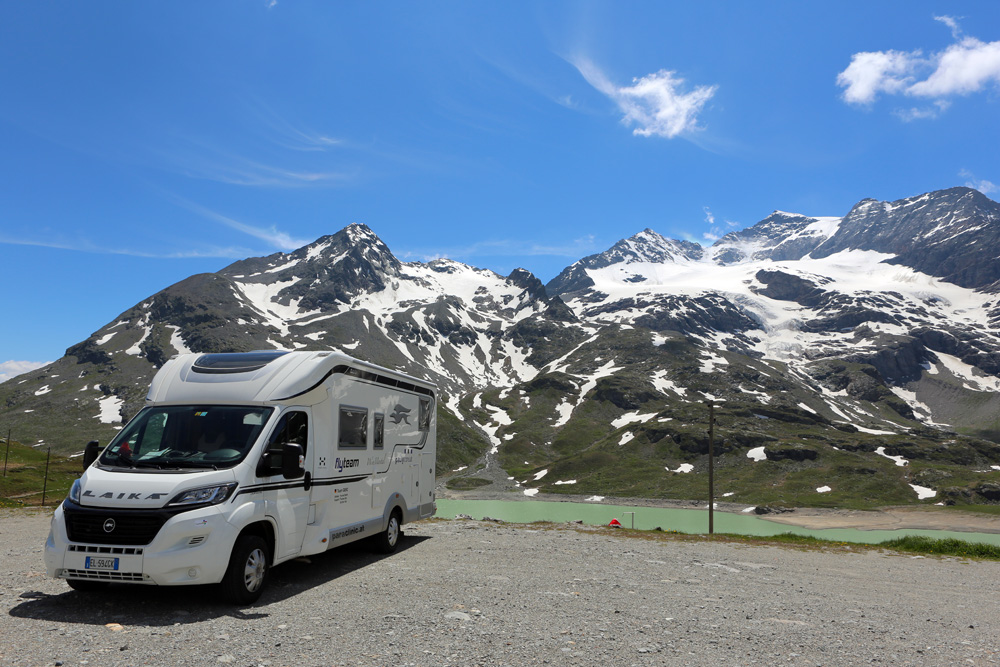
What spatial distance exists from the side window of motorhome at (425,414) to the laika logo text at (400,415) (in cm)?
135

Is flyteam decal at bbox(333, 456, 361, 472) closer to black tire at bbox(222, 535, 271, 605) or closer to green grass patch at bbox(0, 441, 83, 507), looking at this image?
black tire at bbox(222, 535, 271, 605)

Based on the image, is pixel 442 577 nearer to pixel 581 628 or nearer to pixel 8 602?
pixel 581 628

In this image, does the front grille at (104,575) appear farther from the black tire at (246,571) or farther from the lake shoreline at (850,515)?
the lake shoreline at (850,515)

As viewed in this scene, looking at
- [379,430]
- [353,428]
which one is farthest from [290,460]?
[379,430]

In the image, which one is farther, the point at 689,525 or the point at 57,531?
the point at 689,525

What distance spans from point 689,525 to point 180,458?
334 feet

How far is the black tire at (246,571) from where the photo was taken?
10547 millimetres

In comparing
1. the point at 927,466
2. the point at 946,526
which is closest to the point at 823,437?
the point at 927,466

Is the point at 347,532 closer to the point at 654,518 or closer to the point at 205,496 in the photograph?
the point at 205,496

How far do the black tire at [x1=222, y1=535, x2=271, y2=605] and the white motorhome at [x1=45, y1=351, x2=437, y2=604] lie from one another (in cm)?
2

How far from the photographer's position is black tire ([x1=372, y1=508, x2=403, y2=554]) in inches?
664

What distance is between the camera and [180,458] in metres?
11.1

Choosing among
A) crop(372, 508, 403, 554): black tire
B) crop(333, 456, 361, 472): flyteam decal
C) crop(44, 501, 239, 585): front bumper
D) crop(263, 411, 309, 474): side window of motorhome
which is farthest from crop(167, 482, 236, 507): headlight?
crop(372, 508, 403, 554): black tire

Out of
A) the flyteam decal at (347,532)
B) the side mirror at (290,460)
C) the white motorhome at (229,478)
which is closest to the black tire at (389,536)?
the white motorhome at (229,478)
